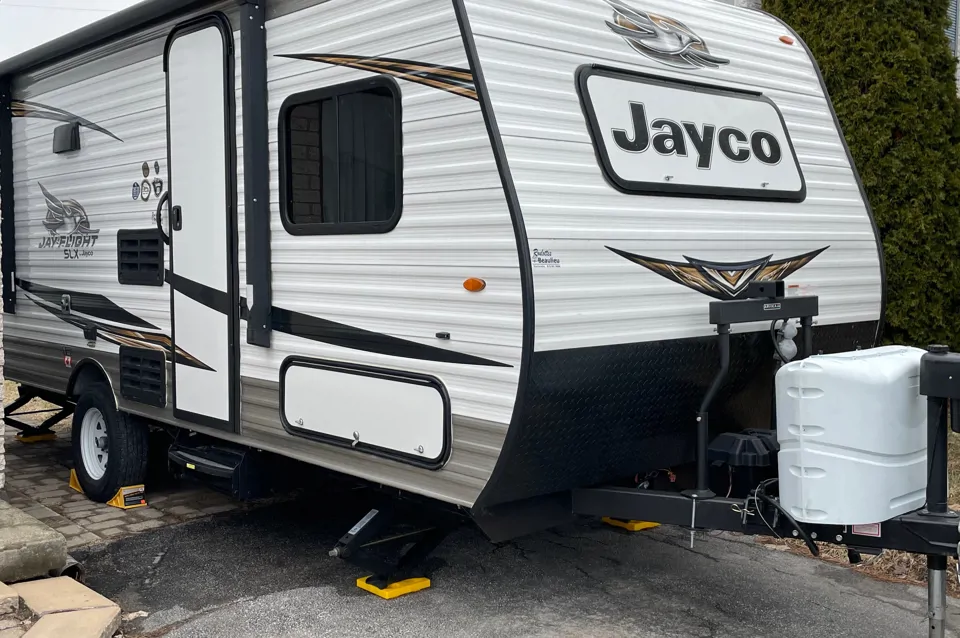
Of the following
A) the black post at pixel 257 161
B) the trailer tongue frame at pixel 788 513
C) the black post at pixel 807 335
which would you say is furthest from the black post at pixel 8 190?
the black post at pixel 807 335

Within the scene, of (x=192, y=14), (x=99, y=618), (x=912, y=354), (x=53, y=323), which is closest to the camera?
(x=912, y=354)

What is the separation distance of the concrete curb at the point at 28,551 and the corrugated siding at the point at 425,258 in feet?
3.85

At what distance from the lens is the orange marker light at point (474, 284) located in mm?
3814

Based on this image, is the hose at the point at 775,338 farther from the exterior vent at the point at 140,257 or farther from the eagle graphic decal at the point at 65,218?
the eagle graphic decal at the point at 65,218

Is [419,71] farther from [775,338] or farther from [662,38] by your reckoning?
[775,338]

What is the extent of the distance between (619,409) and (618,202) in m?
0.82

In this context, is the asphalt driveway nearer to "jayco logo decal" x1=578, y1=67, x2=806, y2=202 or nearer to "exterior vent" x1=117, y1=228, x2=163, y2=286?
"exterior vent" x1=117, y1=228, x2=163, y2=286

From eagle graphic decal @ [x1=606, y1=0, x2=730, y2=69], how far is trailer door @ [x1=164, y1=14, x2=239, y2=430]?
195cm

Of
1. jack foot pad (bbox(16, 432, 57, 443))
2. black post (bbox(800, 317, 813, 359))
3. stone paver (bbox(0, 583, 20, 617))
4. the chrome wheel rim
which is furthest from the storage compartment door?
jack foot pad (bbox(16, 432, 57, 443))

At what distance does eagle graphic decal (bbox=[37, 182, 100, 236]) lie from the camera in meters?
6.43

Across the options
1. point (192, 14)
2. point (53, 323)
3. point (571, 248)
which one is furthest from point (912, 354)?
point (53, 323)

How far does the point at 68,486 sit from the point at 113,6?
3159mm

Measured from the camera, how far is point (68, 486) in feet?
22.6

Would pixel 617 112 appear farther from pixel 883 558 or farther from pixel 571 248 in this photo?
pixel 883 558
